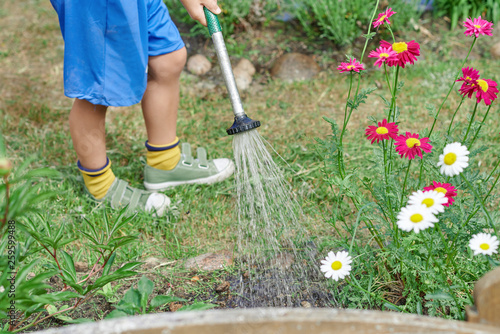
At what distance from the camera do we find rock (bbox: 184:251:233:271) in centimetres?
178

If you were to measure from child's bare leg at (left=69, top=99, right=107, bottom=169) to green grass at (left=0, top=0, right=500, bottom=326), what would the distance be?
0.20 m

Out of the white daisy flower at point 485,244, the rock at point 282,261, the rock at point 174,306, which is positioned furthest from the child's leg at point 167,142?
the white daisy flower at point 485,244

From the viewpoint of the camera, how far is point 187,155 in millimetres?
2396

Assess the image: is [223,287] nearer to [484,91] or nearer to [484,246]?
[484,246]

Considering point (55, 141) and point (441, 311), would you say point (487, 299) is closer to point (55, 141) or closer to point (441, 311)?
point (441, 311)

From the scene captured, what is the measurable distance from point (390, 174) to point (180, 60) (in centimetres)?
107

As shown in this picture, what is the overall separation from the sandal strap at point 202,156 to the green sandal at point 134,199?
281 mm

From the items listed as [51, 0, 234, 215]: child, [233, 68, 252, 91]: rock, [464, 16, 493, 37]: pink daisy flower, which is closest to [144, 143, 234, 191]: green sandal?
[51, 0, 234, 215]: child

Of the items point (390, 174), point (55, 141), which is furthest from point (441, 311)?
point (55, 141)

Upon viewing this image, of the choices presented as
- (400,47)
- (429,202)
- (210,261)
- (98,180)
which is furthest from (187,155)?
(429,202)

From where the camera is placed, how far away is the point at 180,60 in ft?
6.72

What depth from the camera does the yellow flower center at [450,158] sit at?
1089 millimetres

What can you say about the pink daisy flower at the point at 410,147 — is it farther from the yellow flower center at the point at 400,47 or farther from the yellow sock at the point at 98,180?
the yellow sock at the point at 98,180

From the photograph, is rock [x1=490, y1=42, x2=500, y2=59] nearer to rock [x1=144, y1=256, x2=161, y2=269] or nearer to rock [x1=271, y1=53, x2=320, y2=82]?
rock [x1=271, y1=53, x2=320, y2=82]
